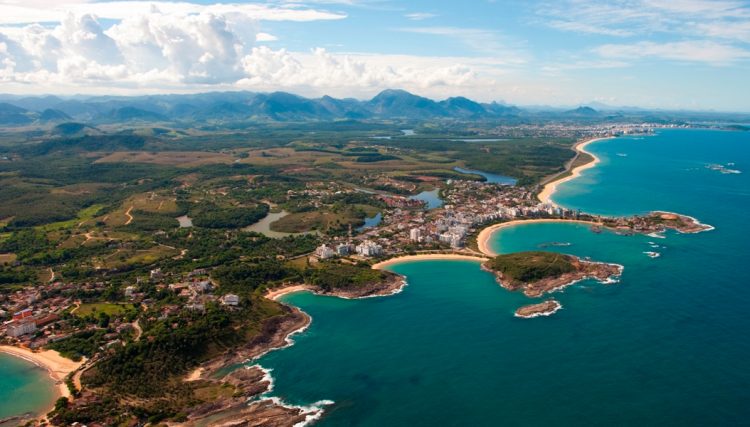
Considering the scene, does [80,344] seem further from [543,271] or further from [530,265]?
[543,271]

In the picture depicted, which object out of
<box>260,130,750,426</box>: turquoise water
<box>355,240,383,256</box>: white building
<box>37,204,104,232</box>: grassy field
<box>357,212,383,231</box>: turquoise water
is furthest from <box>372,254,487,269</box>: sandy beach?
<box>37,204,104,232</box>: grassy field

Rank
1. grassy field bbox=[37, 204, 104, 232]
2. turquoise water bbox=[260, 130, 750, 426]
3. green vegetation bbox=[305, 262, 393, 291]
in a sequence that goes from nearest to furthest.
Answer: turquoise water bbox=[260, 130, 750, 426], green vegetation bbox=[305, 262, 393, 291], grassy field bbox=[37, 204, 104, 232]

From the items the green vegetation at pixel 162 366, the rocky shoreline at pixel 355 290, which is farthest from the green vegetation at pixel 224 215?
the green vegetation at pixel 162 366

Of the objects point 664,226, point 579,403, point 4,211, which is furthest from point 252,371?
point 4,211

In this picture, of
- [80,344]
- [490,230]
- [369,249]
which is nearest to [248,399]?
[80,344]

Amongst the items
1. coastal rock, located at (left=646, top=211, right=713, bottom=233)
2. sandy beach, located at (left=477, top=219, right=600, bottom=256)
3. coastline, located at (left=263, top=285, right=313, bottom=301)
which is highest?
coastal rock, located at (left=646, top=211, right=713, bottom=233)

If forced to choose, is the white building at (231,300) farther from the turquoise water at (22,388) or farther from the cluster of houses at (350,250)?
Result: the cluster of houses at (350,250)

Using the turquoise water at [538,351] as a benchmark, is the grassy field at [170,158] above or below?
above

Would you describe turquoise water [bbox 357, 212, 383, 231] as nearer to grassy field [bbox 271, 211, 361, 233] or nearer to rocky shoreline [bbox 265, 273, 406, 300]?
grassy field [bbox 271, 211, 361, 233]
